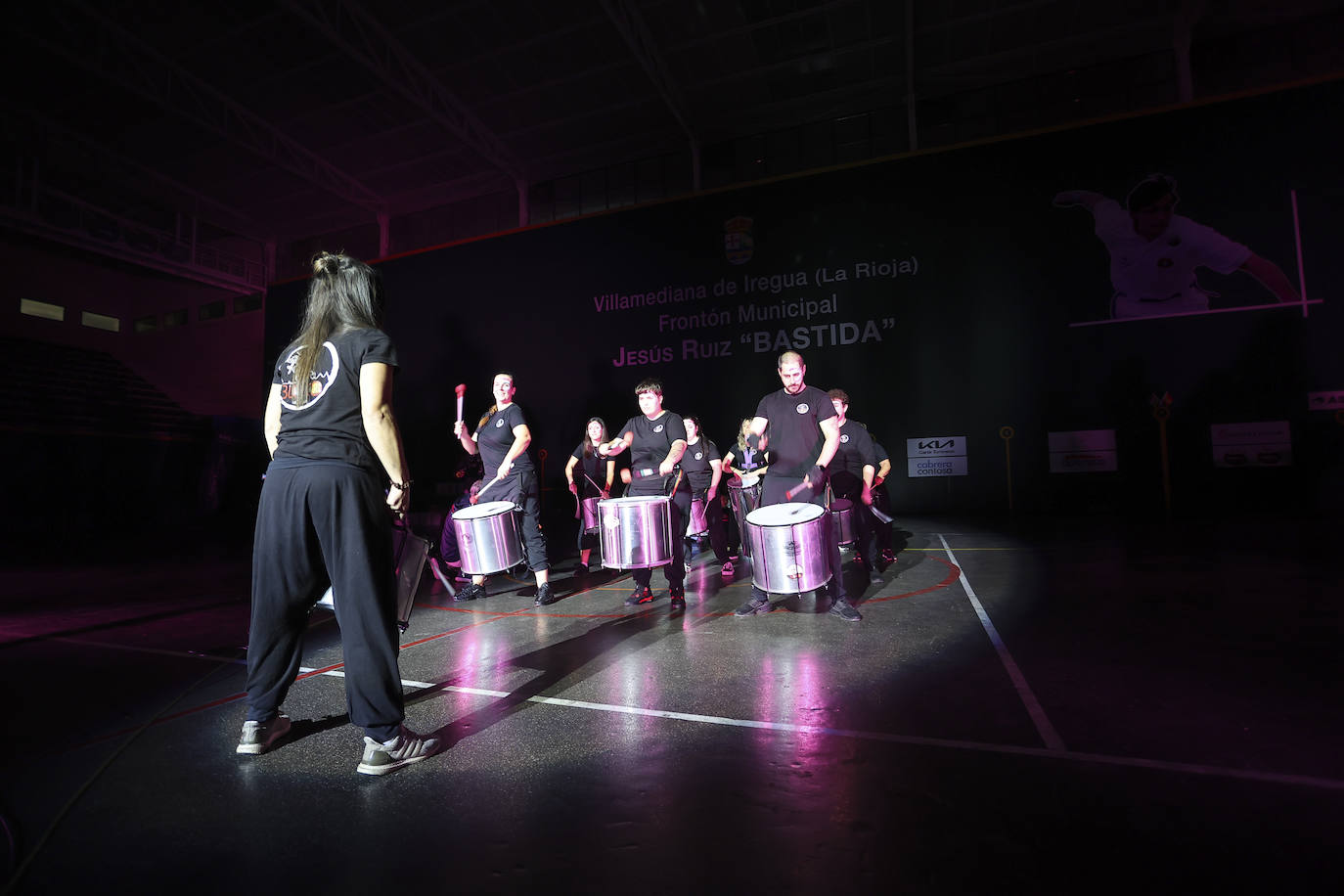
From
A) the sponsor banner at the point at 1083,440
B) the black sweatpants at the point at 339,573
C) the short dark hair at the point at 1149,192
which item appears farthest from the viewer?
the sponsor banner at the point at 1083,440

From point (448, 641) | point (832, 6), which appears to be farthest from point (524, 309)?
point (448, 641)

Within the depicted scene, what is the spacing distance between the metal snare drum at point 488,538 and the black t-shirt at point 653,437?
3.36 ft

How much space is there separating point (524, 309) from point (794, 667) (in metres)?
10.3

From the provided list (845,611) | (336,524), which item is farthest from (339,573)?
(845,611)

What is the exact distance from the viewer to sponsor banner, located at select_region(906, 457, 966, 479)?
9.55m

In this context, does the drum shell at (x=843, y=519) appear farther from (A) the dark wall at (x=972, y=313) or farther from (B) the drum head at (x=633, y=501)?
(A) the dark wall at (x=972, y=313)

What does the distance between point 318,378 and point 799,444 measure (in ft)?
9.19

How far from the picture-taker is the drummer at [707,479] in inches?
251

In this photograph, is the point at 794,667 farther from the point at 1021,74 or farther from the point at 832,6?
the point at 1021,74

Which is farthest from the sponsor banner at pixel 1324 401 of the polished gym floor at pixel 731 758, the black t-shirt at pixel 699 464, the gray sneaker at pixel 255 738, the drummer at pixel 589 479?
the gray sneaker at pixel 255 738

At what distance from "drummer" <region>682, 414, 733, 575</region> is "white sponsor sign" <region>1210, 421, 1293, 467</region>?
23.4 ft

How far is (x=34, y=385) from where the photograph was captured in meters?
12.3

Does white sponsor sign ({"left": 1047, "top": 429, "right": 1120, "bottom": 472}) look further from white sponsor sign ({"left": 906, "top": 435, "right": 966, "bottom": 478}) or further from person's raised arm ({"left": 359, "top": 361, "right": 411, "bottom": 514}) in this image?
person's raised arm ({"left": 359, "top": 361, "right": 411, "bottom": 514})

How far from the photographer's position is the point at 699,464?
6531 mm
